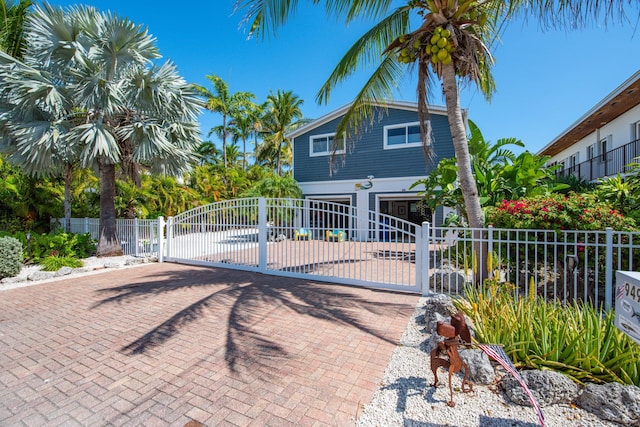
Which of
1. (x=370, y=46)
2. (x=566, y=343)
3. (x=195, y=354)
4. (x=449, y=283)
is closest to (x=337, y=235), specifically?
(x=449, y=283)

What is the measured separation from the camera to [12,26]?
12227mm

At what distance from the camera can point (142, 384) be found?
3211 mm

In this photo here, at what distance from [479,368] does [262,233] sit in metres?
6.29

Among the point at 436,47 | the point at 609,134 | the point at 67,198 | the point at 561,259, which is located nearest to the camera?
the point at 436,47

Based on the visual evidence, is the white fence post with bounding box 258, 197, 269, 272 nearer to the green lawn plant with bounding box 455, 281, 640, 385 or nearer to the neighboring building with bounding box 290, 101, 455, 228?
the green lawn plant with bounding box 455, 281, 640, 385

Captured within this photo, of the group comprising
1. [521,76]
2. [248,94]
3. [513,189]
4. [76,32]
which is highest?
[248,94]

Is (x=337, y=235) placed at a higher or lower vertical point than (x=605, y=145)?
lower

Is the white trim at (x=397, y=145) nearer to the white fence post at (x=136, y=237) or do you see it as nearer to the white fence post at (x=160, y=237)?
the white fence post at (x=160, y=237)

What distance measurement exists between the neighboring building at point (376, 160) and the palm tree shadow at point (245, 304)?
330 inches

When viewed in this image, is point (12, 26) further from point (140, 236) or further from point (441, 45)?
point (441, 45)

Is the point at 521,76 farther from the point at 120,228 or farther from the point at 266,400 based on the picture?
the point at 120,228

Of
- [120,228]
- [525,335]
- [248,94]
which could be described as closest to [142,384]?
[525,335]

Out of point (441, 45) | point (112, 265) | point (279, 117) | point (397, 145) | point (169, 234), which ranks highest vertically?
point (279, 117)

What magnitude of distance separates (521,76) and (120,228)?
1496 cm
